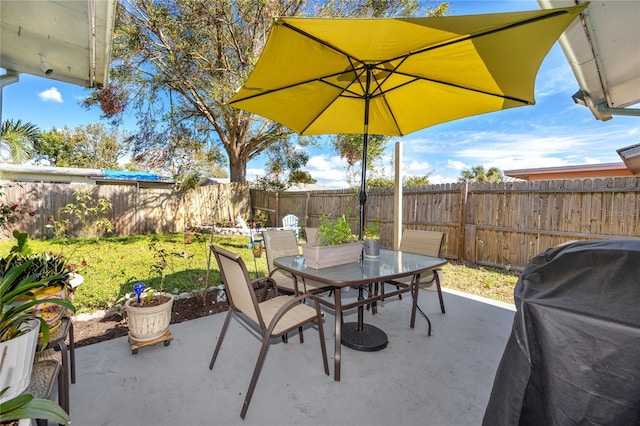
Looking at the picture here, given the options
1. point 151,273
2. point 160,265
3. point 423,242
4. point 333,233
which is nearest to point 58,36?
point 333,233

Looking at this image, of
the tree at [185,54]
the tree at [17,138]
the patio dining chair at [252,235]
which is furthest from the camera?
the tree at [185,54]

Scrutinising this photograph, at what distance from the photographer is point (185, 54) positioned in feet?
24.7

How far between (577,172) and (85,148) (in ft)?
92.1

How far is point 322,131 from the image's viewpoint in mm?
3617

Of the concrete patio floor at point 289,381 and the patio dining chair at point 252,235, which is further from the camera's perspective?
the patio dining chair at point 252,235

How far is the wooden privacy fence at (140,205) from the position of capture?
732 centimetres

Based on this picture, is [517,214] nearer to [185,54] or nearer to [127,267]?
[127,267]

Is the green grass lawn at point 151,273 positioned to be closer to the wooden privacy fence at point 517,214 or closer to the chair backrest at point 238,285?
the wooden privacy fence at point 517,214

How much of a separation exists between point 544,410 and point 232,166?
10.4 m

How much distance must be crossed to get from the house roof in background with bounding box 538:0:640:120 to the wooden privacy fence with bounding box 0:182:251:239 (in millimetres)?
8554

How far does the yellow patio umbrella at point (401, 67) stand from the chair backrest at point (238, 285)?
4.22 ft

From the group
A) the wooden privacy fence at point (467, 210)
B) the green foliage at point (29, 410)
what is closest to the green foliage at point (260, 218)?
the wooden privacy fence at point (467, 210)

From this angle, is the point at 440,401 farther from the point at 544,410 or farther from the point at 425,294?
the point at 425,294

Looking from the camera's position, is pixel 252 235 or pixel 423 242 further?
pixel 252 235
